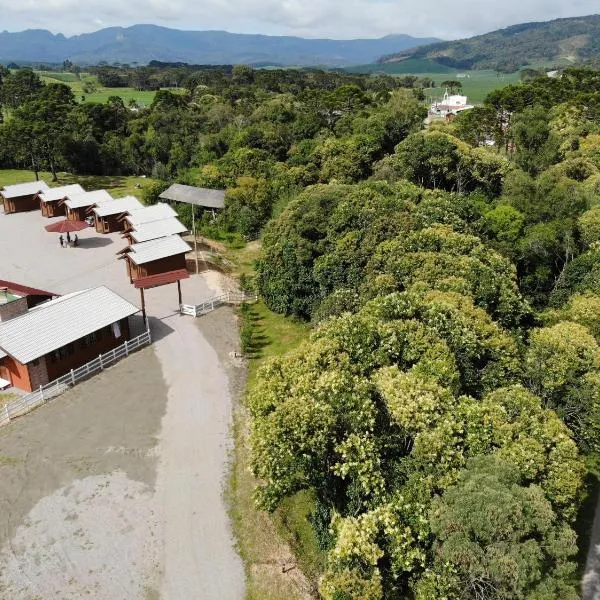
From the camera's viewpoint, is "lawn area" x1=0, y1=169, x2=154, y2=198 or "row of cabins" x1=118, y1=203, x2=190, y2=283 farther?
"lawn area" x1=0, y1=169, x2=154, y2=198

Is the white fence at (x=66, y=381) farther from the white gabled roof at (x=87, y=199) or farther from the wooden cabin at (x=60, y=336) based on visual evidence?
the white gabled roof at (x=87, y=199)

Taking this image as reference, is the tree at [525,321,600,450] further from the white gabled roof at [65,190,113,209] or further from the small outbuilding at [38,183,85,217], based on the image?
the small outbuilding at [38,183,85,217]

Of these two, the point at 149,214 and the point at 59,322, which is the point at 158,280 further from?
the point at 149,214

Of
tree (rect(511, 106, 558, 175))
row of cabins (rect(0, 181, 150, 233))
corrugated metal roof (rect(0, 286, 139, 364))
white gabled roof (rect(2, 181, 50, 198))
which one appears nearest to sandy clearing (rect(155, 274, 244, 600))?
corrugated metal roof (rect(0, 286, 139, 364))

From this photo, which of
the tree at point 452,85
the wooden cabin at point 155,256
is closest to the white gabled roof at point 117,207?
the wooden cabin at point 155,256

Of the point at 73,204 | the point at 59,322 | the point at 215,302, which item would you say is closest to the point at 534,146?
the point at 215,302
